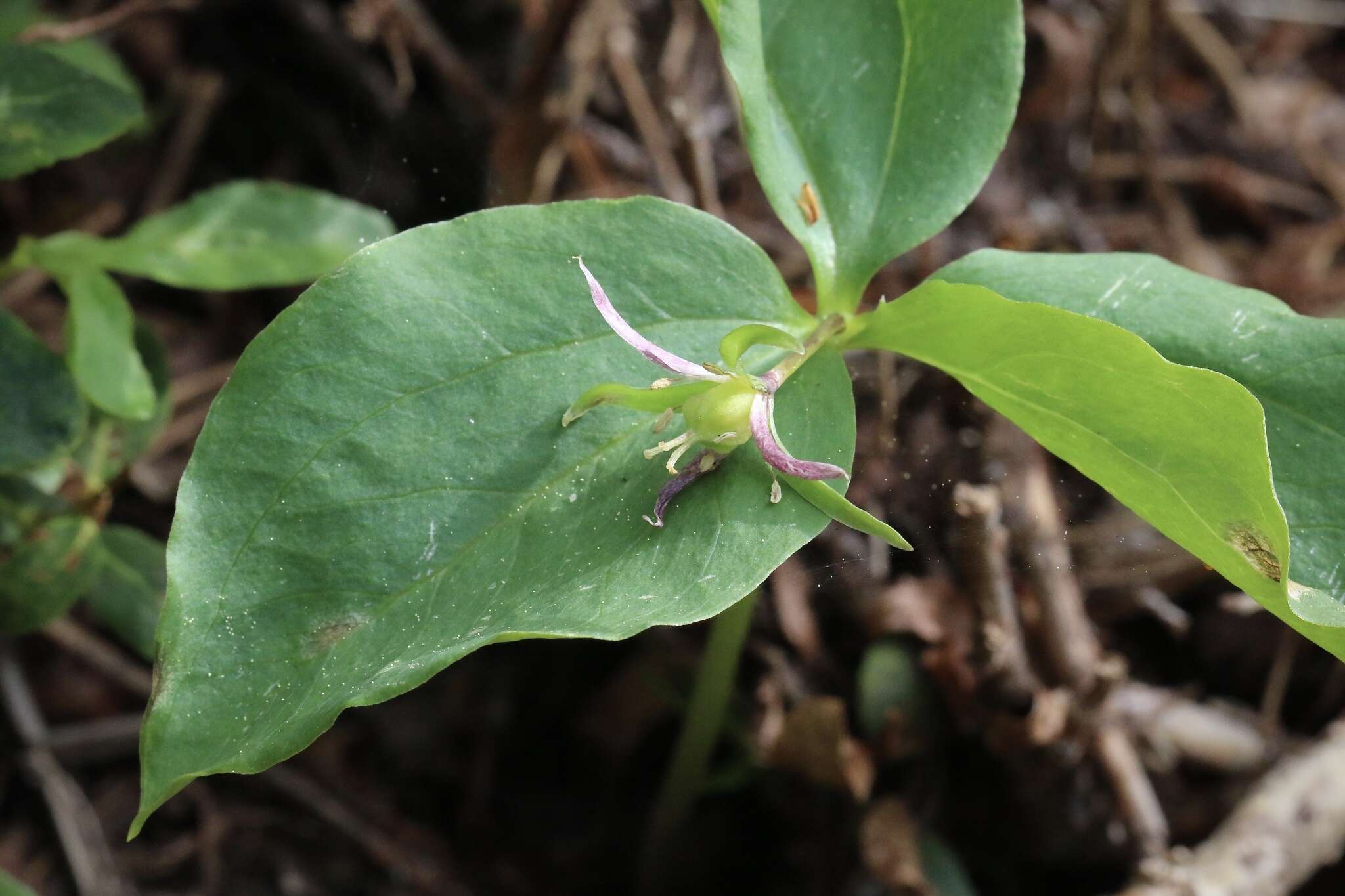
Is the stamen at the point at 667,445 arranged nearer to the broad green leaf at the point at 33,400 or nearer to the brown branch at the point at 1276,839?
the broad green leaf at the point at 33,400

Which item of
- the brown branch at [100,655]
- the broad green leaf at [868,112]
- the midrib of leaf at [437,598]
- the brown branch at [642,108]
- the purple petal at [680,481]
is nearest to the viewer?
the midrib of leaf at [437,598]

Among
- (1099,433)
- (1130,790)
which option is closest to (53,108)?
(1099,433)

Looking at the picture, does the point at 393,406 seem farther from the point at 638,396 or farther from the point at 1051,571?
the point at 1051,571

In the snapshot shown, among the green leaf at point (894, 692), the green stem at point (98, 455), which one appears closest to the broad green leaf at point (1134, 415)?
the green leaf at point (894, 692)

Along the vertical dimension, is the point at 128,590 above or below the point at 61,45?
below

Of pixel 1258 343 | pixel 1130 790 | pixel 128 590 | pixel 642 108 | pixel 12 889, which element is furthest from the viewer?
pixel 642 108

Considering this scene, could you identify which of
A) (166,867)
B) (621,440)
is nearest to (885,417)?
A: (621,440)
